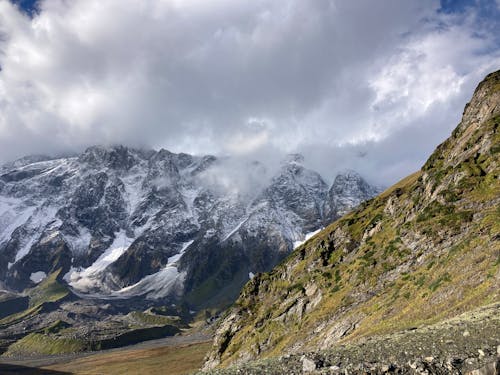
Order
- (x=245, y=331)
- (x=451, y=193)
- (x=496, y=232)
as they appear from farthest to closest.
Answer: (x=245, y=331) → (x=451, y=193) → (x=496, y=232)

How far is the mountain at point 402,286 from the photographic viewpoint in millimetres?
26625

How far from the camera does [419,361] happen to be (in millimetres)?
23047

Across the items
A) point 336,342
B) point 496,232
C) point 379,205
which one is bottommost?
point 336,342

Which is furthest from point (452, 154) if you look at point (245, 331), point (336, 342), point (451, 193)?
point (245, 331)

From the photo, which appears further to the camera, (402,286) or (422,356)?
(402,286)

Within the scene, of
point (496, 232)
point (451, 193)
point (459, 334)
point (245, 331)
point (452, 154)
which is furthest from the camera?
point (245, 331)

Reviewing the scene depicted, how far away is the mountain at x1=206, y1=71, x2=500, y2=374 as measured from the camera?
87.4 ft

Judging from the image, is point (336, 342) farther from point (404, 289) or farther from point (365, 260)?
point (365, 260)

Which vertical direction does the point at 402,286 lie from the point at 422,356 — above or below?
above

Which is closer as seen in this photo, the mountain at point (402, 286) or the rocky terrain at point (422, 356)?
the rocky terrain at point (422, 356)

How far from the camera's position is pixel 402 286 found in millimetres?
62188

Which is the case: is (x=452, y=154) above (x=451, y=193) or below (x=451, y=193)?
above

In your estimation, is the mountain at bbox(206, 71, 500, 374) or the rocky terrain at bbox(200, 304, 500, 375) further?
the mountain at bbox(206, 71, 500, 374)

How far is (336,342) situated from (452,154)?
56037mm
